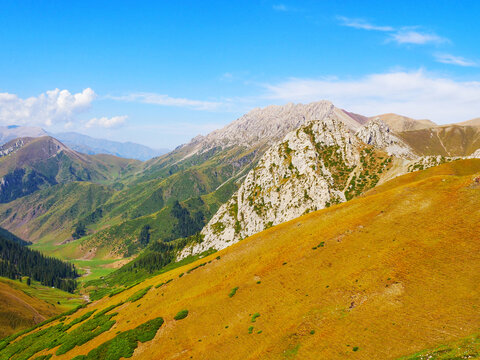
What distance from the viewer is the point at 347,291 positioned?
3456 centimetres

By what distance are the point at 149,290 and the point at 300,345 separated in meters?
45.6

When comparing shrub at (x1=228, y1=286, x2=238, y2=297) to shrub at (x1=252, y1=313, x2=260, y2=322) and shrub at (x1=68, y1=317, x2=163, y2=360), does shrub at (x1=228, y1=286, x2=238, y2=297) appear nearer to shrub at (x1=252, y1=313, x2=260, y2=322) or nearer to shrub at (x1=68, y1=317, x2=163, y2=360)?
shrub at (x1=252, y1=313, x2=260, y2=322)

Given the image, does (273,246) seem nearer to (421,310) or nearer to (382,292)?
(382,292)

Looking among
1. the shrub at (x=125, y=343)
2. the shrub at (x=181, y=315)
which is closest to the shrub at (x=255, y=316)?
the shrub at (x=181, y=315)

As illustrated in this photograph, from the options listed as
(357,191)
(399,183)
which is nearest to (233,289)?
(399,183)

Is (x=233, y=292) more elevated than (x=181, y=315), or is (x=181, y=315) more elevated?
(x=233, y=292)

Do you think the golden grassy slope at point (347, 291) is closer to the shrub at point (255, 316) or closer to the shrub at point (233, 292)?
the shrub at point (255, 316)

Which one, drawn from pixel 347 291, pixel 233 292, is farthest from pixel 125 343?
→ pixel 347 291

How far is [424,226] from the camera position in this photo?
41750 millimetres

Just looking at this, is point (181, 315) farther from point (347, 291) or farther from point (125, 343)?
point (347, 291)

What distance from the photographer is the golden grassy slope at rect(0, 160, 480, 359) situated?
27.4 meters

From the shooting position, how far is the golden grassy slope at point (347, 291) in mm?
27375

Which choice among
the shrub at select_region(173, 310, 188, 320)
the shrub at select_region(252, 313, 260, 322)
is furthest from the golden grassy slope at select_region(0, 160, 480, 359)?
the shrub at select_region(173, 310, 188, 320)

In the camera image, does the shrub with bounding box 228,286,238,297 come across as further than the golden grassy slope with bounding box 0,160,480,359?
Yes
